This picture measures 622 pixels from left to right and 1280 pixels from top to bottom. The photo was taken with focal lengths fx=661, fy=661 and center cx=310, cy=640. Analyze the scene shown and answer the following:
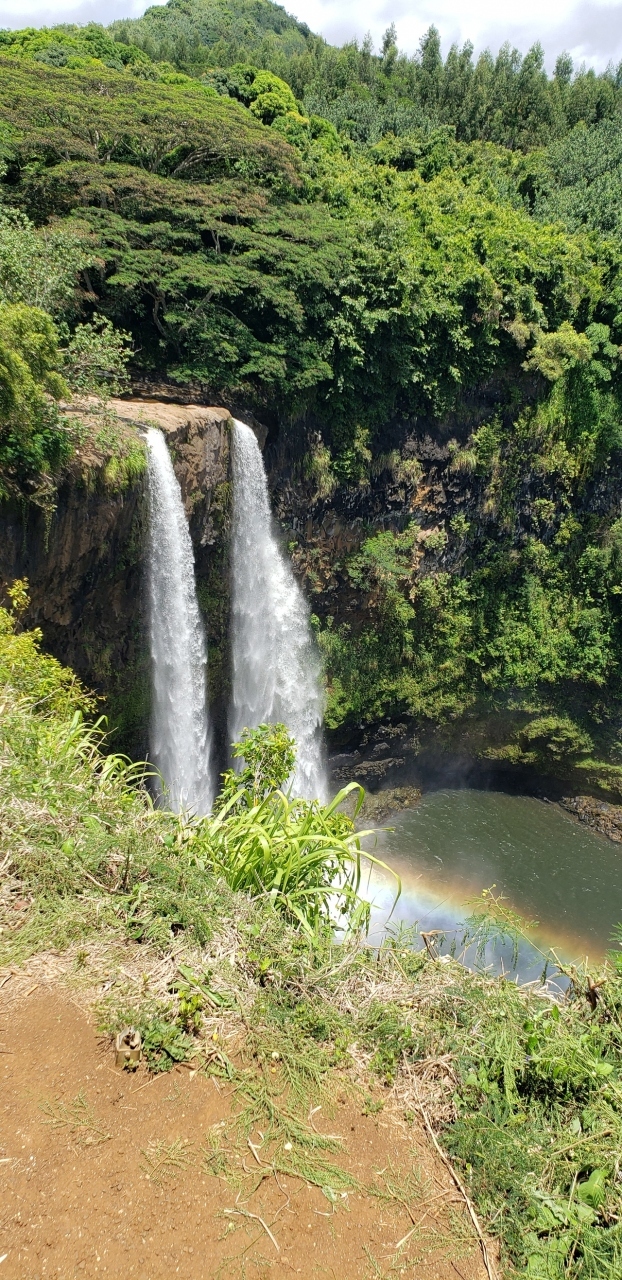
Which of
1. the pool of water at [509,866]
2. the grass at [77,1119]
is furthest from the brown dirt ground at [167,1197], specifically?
the pool of water at [509,866]

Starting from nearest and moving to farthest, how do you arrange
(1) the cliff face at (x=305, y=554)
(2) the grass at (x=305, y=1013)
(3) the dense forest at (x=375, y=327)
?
1. (2) the grass at (x=305, y=1013)
2. (1) the cliff face at (x=305, y=554)
3. (3) the dense forest at (x=375, y=327)

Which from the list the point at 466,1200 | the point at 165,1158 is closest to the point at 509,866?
the point at 466,1200

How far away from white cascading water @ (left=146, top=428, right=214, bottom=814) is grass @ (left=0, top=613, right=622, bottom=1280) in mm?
7081

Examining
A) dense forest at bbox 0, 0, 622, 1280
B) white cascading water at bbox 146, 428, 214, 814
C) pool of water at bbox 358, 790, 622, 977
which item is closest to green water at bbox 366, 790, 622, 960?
pool of water at bbox 358, 790, 622, 977

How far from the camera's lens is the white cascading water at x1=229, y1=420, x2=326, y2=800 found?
12.1 metres

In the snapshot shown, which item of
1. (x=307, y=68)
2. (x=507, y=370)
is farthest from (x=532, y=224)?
(x=307, y=68)

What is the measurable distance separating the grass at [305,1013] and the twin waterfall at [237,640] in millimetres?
5373

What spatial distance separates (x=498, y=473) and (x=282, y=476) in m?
5.80

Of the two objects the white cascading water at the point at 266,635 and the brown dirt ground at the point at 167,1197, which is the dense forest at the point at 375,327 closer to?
the white cascading water at the point at 266,635

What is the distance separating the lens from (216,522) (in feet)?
38.5

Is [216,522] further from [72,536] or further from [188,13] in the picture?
[188,13]

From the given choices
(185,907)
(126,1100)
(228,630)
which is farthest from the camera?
(228,630)

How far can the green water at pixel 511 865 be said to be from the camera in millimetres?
12531

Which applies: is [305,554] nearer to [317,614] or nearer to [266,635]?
[317,614]
